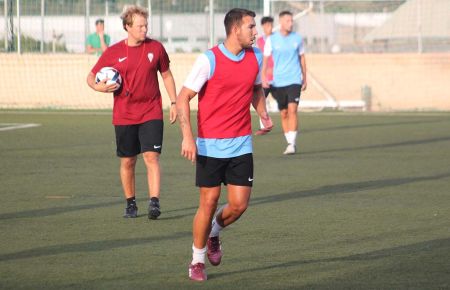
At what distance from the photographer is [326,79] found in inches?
1118

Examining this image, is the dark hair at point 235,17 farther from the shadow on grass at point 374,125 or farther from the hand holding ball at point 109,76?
the shadow on grass at point 374,125

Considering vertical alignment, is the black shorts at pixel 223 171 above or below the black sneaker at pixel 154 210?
above

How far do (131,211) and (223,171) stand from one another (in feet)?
10.2

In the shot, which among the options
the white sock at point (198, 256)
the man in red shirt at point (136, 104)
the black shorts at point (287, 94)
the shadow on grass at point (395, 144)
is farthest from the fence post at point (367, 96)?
the white sock at point (198, 256)

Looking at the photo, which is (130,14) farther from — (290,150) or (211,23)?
(211,23)

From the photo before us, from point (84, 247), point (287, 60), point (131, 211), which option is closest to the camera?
point (84, 247)

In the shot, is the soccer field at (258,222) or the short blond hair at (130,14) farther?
the short blond hair at (130,14)

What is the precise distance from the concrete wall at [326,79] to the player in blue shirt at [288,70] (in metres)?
10.6

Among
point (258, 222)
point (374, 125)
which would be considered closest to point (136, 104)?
point (258, 222)

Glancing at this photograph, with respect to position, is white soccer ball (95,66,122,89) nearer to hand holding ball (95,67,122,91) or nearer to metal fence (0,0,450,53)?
hand holding ball (95,67,122,91)

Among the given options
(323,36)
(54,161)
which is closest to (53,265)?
(54,161)

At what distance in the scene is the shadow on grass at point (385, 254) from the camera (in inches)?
330

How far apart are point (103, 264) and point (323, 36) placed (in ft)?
74.6

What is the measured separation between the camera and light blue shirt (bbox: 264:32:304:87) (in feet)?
57.9
